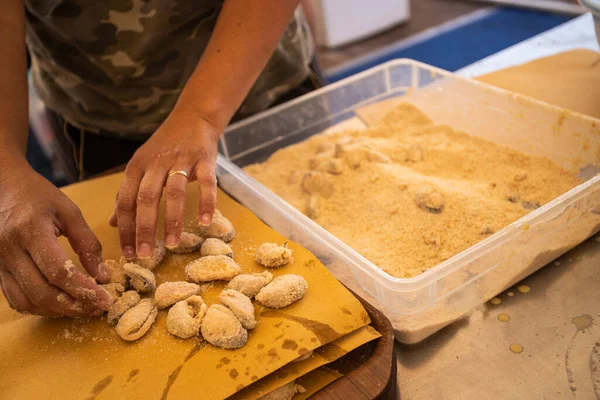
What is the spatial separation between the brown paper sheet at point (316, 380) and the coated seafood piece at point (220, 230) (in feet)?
1.10

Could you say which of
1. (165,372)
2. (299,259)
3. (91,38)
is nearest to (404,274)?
(299,259)

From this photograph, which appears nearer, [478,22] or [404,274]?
[404,274]

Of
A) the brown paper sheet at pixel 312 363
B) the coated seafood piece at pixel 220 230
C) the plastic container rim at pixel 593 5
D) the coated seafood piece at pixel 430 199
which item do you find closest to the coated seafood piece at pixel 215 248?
the coated seafood piece at pixel 220 230

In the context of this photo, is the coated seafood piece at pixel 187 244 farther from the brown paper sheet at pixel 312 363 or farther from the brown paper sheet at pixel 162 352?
the brown paper sheet at pixel 312 363

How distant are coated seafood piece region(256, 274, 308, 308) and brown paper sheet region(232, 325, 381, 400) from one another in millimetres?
95

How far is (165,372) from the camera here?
0.80m

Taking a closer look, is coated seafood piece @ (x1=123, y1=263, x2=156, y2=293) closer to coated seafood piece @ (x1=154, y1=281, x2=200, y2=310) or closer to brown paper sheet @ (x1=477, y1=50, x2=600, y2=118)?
coated seafood piece @ (x1=154, y1=281, x2=200, y2=310)

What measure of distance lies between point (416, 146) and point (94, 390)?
0.85 m

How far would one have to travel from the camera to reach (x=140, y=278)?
3.15ft

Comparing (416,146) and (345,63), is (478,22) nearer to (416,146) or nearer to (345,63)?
(345,63)

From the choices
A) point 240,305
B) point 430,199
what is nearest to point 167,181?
point 240,305

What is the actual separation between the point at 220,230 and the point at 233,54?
343 mm

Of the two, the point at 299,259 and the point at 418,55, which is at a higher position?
the point at 299,259

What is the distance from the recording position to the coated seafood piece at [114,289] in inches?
37.0
